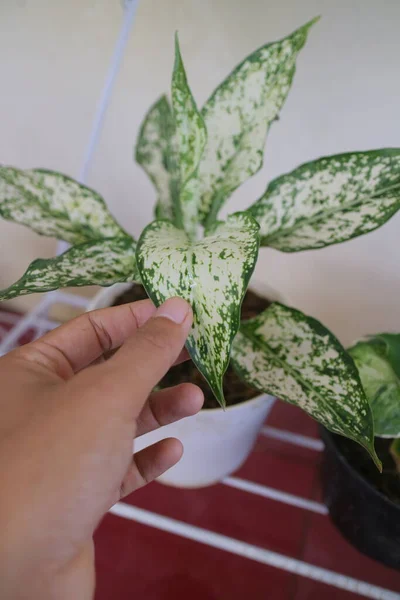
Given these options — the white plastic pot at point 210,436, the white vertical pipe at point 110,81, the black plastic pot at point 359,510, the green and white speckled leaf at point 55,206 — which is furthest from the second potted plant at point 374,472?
the white vertical pipe at point 110,81

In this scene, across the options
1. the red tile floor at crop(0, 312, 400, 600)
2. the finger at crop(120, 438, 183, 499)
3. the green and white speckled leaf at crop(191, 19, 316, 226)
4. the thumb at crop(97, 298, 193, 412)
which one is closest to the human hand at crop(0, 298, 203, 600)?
the thumb at crop(97, 298, 193, 412)

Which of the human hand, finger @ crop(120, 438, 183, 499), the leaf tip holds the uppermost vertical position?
the human hand

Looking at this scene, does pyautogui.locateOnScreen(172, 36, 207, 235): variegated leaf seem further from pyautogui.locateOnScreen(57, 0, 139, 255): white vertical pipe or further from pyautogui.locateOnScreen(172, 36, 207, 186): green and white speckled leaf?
pyautogui.locateOnScreen(57, 0, 139, 255): white vertical pipe

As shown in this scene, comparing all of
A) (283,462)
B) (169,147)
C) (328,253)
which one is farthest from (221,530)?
(169,147)

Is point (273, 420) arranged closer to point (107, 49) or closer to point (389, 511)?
point (389, 511)

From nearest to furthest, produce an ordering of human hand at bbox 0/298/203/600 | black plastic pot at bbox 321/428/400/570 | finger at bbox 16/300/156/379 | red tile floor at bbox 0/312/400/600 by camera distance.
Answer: human hand at bbox 0/298/203/600 → finger at bbox 16/300/156/379 → black plastic pot at bbox 321/428/400/570 → red tile floor at bbox 0/312/400/600

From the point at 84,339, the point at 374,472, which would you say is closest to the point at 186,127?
the point at 84,339

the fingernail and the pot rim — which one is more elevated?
the fingernail
